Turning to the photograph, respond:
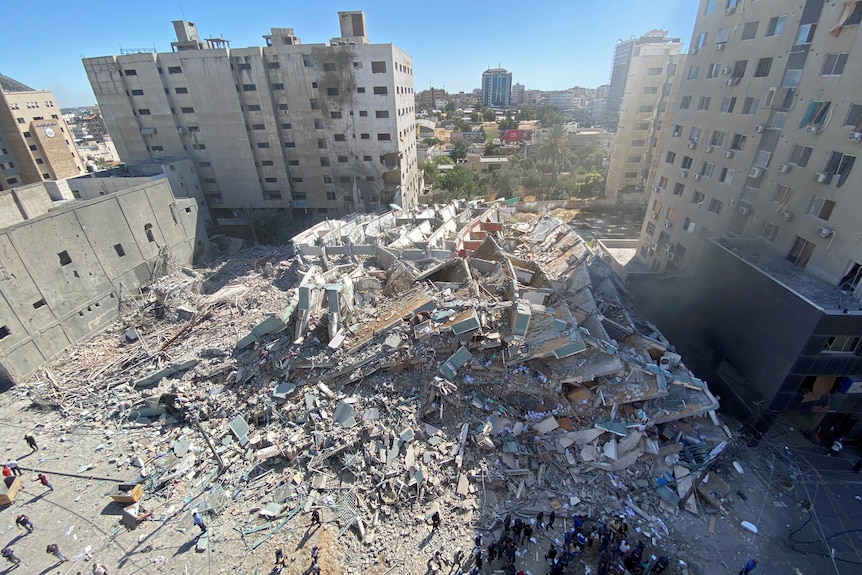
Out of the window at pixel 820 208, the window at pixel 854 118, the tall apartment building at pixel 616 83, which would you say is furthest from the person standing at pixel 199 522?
the tall apartment building at pixel 616 83

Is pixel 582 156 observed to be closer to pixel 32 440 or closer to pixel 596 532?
pixel 596 532

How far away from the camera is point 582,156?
2213 inches

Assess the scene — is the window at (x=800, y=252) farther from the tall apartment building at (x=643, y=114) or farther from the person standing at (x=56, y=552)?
the tall apartment building at (x=643, y=114)

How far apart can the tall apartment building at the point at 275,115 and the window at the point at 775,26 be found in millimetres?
23308

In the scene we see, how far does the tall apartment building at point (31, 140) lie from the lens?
140 ft

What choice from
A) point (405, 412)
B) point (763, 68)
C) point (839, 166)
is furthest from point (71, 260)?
point (763, 68)

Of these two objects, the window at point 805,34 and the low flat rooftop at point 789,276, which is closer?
the low flat rooftop at point 789,276

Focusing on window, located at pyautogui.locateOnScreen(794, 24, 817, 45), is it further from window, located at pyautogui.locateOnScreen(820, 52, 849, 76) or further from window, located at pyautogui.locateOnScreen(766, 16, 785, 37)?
window, located at pyautogui.locateOnScreen(820, 52, 849, 76)

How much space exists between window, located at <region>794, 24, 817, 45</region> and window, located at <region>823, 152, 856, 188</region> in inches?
190

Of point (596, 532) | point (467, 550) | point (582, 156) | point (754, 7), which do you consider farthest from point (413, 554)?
point (582, 156)

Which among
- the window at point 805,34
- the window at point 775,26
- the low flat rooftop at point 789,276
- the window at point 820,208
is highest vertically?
the window at point 775,26

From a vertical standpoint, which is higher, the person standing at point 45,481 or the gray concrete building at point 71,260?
the gray concrete building at point 71,260

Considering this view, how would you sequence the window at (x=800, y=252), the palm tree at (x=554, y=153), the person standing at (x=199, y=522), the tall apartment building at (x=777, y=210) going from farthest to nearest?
the palm tree at (x=554, y=153)
the window at (x=800, y=252)
the tall apartment building at (x=777, y=210)
the person standing at (x=199, y=522)

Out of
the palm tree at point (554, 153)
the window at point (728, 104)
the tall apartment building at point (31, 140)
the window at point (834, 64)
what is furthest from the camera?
the palm tree at point (554, 153)
